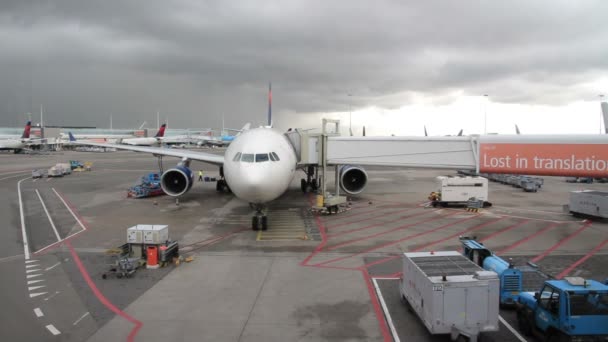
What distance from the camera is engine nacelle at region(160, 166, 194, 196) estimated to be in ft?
86.3

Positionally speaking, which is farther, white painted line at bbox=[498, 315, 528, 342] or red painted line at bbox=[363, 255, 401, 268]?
red painted line at bbox=[363, 255, 401, 268]

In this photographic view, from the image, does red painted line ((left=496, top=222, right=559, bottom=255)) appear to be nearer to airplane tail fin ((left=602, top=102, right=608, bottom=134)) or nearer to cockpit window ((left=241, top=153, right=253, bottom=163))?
airplane tail fin ((left=602, top=102, right=608, bottom=134))

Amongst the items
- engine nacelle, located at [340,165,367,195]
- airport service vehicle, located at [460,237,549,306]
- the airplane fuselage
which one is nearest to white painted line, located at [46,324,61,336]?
the airplane fuselage

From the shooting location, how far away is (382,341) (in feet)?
28.9

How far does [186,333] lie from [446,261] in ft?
21.4

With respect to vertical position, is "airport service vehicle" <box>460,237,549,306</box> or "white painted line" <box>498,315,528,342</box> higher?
"airport service vehicle" <box>460,237,549,306</box>

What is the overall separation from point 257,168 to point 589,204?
1852 centimetres

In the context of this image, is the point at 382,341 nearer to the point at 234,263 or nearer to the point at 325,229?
the point at 234,263

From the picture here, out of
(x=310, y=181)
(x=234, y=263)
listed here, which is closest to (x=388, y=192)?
(x=310, y=181)

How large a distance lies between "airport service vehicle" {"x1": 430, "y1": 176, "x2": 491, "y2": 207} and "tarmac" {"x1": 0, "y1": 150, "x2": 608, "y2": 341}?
1.02 meters

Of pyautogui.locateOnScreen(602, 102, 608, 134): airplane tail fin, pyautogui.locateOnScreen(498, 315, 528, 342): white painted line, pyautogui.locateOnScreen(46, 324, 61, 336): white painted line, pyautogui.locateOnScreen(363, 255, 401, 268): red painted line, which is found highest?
pyautogui.locateOnScreen(602, 102, 608, 134): airplane tail fin

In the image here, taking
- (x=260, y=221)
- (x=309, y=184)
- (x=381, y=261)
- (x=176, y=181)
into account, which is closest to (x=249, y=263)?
(x=381, y=261)

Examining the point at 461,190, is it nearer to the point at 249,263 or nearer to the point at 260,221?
the point at 260,221

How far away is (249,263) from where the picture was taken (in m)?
14.4
